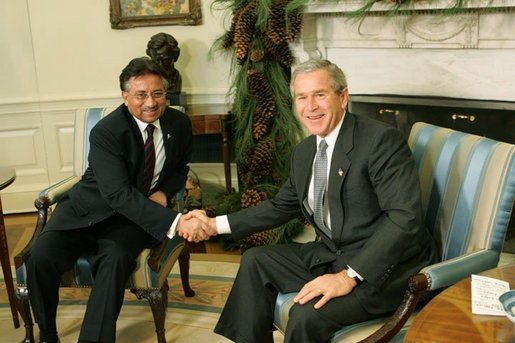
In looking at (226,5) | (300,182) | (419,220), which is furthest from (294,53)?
(419,220)

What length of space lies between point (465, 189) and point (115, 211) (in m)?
1.38

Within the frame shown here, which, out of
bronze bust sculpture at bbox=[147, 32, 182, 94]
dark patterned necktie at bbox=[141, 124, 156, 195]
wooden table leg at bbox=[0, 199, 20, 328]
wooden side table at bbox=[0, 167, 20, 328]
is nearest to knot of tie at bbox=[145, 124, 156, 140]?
dark patterned necktie at bbox=[141, 124, 156, 195]

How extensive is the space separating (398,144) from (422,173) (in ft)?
0.93

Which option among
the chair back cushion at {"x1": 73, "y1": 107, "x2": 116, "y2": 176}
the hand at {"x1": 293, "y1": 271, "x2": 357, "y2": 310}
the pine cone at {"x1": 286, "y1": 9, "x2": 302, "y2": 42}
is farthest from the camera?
the pine cone at {"x1": 286, "y1": 9, "x2": 302, "y2": 42}

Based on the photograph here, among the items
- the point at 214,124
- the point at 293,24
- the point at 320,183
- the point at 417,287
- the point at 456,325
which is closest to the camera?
the point at 456,325

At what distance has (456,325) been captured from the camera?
4.56 ft

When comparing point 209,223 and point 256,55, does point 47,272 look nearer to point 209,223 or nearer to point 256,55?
point 209,223

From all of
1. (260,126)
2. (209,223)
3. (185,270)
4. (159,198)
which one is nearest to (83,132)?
(159,198)

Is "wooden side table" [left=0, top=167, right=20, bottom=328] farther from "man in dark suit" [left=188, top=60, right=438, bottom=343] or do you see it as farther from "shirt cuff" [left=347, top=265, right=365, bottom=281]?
"shirt cuff" [left=347, top=265, right=365, bottom=281]

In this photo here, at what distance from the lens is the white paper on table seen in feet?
4.71

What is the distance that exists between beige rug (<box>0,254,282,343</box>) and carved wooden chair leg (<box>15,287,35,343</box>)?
0.48 feet

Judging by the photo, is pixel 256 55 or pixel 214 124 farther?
pixel 214 124

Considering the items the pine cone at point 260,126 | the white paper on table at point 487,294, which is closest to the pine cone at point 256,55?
the pine cone at point 260,126

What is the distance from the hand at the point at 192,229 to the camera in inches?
97.0
